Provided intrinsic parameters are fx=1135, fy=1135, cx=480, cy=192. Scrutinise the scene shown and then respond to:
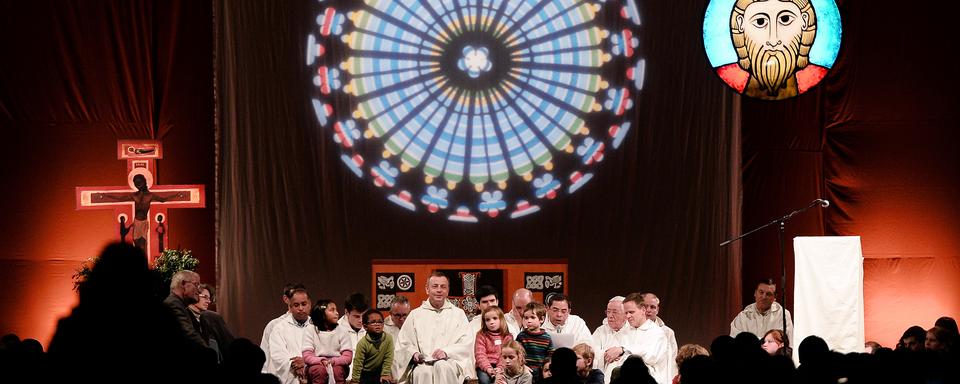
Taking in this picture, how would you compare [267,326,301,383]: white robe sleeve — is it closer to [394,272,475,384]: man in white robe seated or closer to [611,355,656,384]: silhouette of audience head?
[394,272,475,384]: man in white robe seated

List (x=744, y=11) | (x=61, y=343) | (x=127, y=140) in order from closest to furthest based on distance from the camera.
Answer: (x=61, y=343) < (x=744, y=11) < (x=127, y=140)

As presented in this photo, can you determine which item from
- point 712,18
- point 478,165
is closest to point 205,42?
point 478,165

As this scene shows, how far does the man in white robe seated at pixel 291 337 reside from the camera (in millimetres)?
8133

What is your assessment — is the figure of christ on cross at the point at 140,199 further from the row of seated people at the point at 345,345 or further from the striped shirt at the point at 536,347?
the striped shirt at the point at 536,347

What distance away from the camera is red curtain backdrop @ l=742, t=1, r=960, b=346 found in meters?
10.7

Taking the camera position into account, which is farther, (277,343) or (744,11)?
(277,343)

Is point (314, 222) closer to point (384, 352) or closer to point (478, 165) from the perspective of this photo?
point (478, 165)

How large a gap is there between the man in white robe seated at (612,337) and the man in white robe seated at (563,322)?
106 millimetres

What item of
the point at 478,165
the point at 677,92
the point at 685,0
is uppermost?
the point at 685,0

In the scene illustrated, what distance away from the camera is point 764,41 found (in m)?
7.57

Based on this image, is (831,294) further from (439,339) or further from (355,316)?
(355,316)

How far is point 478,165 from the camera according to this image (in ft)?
34.8

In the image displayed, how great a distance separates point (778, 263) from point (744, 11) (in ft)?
12.6

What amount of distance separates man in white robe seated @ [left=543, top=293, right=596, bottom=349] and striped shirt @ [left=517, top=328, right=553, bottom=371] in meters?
0.22
